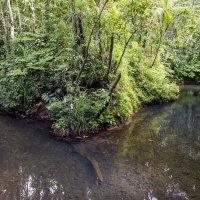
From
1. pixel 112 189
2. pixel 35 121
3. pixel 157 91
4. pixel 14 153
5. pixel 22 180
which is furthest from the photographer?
pixel 157 91

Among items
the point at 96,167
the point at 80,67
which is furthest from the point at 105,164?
the point at 80,67

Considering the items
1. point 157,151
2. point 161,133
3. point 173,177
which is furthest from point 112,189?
point 161,133

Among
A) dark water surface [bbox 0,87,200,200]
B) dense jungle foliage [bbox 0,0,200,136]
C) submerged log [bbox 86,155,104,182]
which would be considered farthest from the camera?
dense jungle foliage [bbox 0,0,200,136]

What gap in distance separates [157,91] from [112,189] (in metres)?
8.34

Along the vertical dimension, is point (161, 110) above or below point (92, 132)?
below

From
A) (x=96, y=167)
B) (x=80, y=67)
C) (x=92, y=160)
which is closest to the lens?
(x=96, y=167)

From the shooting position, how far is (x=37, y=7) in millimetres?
12820

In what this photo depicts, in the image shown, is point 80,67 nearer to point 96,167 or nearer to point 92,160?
point 92,160

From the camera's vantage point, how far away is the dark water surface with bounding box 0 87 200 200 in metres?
4.63

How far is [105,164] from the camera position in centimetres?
576

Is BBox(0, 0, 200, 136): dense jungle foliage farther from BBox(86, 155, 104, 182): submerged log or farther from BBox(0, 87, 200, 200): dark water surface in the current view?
BBox(86, 155, 104, 182): submerged log

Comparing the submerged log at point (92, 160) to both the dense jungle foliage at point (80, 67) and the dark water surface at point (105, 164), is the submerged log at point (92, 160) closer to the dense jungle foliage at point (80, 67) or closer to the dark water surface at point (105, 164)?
the dark water surface at point (105, 164)

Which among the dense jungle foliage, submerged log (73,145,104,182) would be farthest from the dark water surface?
the dense jungle foliage

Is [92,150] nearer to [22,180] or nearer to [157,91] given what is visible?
[22,180]
